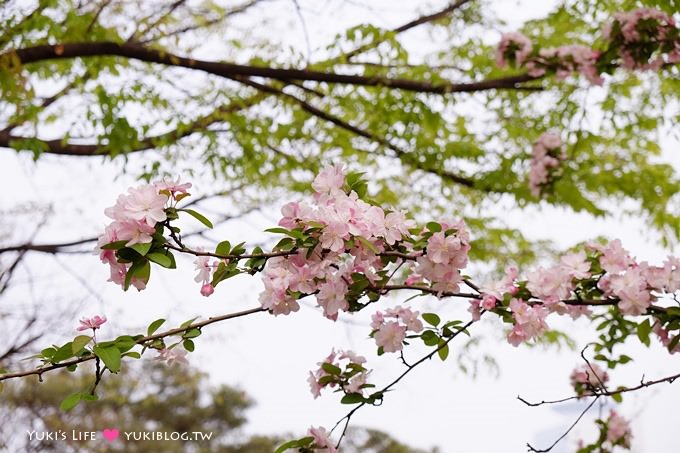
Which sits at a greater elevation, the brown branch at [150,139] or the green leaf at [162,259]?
the brown branch at [150,139]

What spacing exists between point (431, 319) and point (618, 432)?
1.14 m

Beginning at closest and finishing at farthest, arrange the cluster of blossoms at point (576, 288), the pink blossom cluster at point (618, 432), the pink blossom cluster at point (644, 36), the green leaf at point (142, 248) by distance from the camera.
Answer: the green leaf at point (142, 248) → the cluster of blossoms at point (576, 288) → the pink blossom cluster at point (618, 432) → the pink blossom cluster at point (644, 36)

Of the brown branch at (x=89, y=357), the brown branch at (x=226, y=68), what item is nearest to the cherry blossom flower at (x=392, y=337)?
the brown branch at (x=89, y=357)

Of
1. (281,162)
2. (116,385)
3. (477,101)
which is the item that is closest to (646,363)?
(477,101)

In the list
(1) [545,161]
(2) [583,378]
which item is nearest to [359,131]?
(1) [545,161]

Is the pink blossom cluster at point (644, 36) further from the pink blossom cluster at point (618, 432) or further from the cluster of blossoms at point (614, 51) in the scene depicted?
the pink blossom cluster at point (618, 432)

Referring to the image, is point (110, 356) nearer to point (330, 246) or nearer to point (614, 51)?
point (330, 246)

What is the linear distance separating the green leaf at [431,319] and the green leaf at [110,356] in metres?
0.48

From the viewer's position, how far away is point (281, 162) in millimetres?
3109

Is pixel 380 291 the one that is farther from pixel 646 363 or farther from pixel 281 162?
pixel 646 363

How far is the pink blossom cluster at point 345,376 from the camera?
3.71 feet

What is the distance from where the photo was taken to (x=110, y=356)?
2.68ft

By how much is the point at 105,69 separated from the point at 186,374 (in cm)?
426

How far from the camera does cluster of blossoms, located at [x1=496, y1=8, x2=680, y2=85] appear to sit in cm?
212
